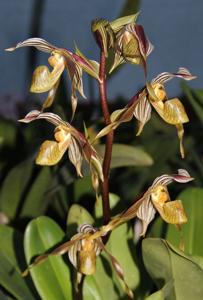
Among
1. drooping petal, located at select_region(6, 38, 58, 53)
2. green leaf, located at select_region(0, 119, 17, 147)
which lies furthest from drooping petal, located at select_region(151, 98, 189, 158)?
green leaf, located at select_region(0, 119, 17, 147)

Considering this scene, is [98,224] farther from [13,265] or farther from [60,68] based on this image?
[60,68]

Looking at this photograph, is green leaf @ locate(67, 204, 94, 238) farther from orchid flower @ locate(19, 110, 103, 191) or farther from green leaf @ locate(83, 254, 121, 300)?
orchid flower @ locate(19, 110, 103, 191)

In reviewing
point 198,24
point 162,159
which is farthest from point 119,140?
point 198,24

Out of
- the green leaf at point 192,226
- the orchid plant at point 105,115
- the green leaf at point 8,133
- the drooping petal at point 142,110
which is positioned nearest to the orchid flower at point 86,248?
the orchid plant at point 105,115

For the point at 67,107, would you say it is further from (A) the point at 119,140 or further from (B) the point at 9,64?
(B) the point at 9,64

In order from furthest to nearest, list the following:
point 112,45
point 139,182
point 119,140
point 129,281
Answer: point 119,140, point 139,182, point 129,281, point 112,45

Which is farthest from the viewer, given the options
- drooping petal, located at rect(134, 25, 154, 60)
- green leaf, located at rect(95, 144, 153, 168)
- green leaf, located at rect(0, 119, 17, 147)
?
green leaf, located at rect(0, 119, 17, 147)

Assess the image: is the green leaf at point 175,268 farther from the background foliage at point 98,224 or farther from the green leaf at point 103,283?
the green leaf at point 103,283
